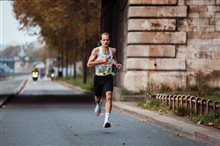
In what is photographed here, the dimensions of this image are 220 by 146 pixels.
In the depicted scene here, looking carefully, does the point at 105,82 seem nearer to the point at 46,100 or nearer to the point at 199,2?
the point at 199,2

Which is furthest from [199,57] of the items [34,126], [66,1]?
[66,1]

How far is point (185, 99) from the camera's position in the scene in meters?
17.8

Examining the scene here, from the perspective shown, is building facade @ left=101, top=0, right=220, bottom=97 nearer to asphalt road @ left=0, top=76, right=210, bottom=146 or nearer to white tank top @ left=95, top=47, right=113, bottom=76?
asphalt road @ left=0, top=76, right=210, bottom=146

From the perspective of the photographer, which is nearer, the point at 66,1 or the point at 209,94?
the point at 209,94

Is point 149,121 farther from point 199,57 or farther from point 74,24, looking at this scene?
point 74,24

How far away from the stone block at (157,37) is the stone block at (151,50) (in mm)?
207

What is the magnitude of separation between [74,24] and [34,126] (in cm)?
3667

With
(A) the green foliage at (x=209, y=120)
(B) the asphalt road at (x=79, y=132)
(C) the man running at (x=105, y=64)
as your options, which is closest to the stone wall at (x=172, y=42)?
(B) the asphalt road at (x=79, y=132)

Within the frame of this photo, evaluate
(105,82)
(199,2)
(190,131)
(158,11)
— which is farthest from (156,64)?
(190,131)

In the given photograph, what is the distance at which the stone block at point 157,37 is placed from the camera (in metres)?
26.0

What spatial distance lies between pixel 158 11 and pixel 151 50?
63.5 inches

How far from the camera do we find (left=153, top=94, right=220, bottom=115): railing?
15.7 meters

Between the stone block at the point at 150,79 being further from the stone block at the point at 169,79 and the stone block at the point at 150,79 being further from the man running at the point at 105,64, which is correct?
the man running at the point at 105,64

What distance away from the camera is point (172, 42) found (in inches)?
1026
